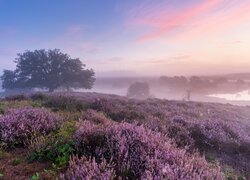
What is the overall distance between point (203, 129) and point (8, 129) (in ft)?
18.5

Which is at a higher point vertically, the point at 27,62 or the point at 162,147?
the point at 27,62

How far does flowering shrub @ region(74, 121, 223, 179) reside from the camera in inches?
119

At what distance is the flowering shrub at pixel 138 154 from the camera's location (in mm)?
3016

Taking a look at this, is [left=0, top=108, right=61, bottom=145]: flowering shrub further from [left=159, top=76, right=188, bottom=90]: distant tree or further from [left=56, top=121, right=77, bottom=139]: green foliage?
[left=159, top=76, right=188, bottom=90]: distant tree

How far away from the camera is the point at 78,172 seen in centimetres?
288

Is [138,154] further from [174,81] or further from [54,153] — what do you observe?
[174,81]

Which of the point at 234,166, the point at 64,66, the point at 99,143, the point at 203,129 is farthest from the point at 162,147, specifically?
the point at 64,66

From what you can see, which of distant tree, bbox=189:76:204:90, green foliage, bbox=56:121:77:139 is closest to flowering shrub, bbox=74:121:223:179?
green foliage, bbox=56:121:77:139

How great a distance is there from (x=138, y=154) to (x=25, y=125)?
283cm

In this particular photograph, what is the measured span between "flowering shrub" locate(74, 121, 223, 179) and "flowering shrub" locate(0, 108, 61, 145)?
1.20 meters

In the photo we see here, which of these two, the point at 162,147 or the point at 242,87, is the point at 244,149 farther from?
the point at 242,87

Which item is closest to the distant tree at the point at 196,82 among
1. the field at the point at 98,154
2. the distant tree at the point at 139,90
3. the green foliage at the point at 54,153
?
the distant tree at the point at 139,90

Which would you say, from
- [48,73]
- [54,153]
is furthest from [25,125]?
[48,73]

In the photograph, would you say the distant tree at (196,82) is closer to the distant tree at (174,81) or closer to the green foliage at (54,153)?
the distant tree at (174,81)
